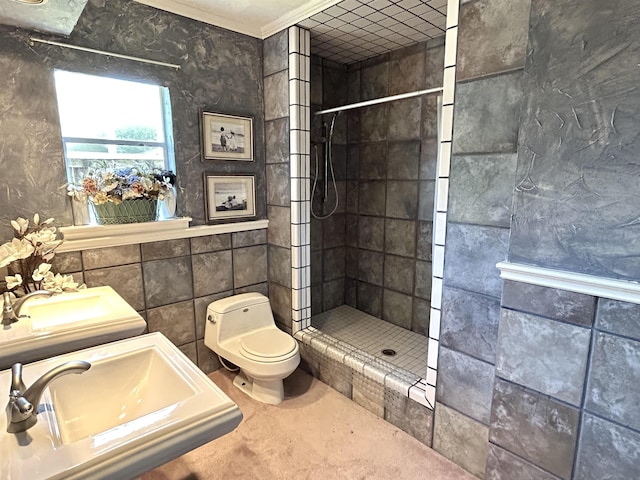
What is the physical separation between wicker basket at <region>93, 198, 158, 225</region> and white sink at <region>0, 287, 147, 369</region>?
407 mm

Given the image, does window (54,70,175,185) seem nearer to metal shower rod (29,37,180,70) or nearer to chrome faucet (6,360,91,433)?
metal shower rod (29,37,180,70)

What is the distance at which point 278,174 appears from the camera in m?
2.47

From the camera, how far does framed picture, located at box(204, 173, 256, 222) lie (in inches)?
90.6

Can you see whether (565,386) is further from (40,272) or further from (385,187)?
(40,272)

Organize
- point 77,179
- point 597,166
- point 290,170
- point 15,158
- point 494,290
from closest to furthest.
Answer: point 597,166
point 494,290
point 15,158
point 77,179
point 290,170

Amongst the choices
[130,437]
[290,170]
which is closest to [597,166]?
[130,437]

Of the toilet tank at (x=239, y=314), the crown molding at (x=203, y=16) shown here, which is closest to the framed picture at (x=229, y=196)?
the toilet tank at (x=239, y=314)

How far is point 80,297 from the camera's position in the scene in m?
1.70

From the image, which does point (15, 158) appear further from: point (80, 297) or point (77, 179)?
point (80, 297)

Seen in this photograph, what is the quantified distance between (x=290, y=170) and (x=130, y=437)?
1.85 m

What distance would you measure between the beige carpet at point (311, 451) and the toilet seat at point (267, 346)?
0.35m

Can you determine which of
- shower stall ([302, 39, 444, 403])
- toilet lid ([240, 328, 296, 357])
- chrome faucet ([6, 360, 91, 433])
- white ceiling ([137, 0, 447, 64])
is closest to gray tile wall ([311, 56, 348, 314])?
shower stall ([302, 39, 444, 403])

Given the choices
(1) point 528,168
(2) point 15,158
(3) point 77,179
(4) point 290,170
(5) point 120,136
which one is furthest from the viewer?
(4) point 290,170

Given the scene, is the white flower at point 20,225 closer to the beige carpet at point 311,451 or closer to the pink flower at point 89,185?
the pink flower at point 89,185
